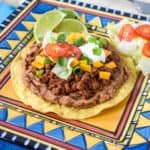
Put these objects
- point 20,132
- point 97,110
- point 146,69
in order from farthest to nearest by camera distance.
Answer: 1. point 146,69
2. point 97,110
3. point 20,132

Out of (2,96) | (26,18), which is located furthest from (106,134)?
(26,18)

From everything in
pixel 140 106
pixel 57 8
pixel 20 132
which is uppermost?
pixel 57 8

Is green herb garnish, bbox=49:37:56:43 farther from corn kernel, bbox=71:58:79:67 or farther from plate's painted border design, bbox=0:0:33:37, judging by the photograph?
plate's painted border design, bbox=0:0:33:37

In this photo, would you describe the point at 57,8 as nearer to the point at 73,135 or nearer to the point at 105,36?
the point at 105,36

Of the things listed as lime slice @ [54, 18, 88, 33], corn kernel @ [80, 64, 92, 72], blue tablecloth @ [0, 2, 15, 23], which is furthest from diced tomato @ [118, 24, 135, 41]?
blue tablecloth @ [0, 2, 15, 23]

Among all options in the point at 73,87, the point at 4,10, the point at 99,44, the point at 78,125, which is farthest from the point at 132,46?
the point at 4,10

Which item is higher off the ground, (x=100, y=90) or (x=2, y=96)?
(x=100, y=90)
